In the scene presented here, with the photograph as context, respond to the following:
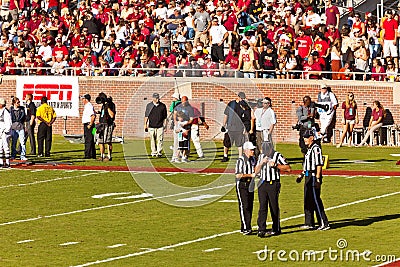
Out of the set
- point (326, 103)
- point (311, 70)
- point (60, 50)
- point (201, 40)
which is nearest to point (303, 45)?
point (311, 70)

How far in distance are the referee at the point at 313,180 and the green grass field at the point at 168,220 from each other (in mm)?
307

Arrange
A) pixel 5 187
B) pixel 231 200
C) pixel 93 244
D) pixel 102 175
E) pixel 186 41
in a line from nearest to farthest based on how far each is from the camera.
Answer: pixel 93 244, pixel 231 200, pixel 5 187, pixel 102 175, pixel 186 41

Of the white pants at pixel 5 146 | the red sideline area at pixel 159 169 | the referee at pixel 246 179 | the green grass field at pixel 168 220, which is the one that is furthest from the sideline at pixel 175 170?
the referee at pixel 246 179

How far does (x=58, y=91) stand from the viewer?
3672 centimetres

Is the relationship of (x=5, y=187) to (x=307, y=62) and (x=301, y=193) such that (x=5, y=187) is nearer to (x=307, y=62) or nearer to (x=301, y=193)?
(x=301, y=193)

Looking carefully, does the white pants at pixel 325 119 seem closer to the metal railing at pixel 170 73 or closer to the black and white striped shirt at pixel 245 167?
the metal railing at pixel 170 73

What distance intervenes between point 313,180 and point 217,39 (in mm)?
19096

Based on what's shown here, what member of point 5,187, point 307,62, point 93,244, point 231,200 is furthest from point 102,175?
point 307,62

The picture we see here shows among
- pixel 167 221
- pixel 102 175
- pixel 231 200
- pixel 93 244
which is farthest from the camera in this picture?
pixel 102 175

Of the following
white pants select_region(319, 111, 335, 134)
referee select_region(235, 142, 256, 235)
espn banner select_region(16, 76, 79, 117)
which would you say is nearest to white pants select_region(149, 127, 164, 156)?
white pants select_region(319, 111, 335, 134)

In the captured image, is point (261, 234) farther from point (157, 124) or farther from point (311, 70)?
point (311, 70)

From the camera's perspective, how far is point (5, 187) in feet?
77.2

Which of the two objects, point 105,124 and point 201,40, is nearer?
point 105,124

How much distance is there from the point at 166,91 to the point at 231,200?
45.8ft
